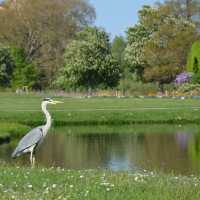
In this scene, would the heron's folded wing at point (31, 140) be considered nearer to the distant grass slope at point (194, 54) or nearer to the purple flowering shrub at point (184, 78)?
the purple flowering shrub at point (184, 78)

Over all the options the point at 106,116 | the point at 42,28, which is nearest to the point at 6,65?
the point at 42,28

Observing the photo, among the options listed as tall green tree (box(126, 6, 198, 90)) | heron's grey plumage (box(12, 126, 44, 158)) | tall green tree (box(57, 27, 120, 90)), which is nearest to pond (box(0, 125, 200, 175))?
heron's grey plumage (box(12, 126, 44, 158))

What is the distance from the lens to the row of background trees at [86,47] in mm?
69562

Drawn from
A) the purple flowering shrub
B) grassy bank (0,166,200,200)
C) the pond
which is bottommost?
the pond

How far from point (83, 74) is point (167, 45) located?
9.46 m

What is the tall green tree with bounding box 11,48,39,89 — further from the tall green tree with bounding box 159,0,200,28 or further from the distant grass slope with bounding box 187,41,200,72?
the distant grass slope with bounding box 187,41,200,72

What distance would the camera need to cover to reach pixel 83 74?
240 ft

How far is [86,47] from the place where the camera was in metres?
73.6

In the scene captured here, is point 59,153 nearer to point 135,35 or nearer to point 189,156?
point 189,156

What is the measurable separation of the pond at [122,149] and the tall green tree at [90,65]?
3830cm

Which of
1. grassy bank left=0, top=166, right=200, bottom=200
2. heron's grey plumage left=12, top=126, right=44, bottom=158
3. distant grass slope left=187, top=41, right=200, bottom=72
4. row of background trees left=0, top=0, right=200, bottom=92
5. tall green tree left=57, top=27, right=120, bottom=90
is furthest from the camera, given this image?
tall green tree left=57, top=27, right=120, bottom=90

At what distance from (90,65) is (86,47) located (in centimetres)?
Result: 223

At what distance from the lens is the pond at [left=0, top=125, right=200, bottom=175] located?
1922cm

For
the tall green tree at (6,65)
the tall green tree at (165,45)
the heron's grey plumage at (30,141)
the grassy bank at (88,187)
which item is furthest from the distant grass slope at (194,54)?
the grassy bank at (88,187)
